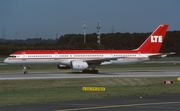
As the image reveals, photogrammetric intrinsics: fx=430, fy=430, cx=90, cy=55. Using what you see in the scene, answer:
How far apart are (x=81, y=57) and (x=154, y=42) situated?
1038 cm

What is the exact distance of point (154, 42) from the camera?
57031mm

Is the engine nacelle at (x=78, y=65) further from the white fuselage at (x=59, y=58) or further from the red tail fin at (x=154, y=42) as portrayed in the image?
the red tail fin at (x=154, y=42)

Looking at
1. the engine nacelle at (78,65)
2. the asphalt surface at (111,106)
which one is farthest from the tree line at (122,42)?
the asphalt surface at (111,106)

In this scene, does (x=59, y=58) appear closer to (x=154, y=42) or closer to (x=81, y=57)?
(x=81, y=57)

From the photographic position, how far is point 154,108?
1828 cm

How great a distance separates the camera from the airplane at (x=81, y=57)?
172ft

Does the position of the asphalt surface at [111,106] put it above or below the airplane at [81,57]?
below

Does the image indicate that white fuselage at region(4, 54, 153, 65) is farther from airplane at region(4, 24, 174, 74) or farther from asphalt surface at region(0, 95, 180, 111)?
asphalt surface at region(0, 95, 180, 111)

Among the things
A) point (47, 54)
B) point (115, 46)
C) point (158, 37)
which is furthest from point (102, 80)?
point (115, 46)

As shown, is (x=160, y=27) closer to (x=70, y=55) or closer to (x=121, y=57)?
(x=121, y=57)

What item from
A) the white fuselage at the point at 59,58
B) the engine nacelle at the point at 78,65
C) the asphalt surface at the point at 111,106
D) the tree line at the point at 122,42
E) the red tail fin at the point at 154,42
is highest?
the tree line at the point at 122,42

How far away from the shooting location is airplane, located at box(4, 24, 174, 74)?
172 ft

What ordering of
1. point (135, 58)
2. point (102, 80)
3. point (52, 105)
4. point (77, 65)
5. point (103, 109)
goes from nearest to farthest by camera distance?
point (103, 109)
point (52, 105)
point (102, 80)
point (77, 65)
point (135, 58)

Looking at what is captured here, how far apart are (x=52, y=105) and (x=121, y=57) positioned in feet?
111
